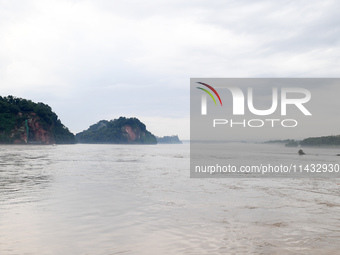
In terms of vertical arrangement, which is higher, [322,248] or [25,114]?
[25,114]

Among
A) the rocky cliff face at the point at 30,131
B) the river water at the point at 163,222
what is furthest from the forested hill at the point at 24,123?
the river water at the point at 163,222

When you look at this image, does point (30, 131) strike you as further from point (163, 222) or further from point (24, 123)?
point (163, 222)

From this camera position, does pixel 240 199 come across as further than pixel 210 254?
Yes

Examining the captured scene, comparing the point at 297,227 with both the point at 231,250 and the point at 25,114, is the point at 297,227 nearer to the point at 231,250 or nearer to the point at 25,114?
the point at 231,250

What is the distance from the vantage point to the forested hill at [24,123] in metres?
138

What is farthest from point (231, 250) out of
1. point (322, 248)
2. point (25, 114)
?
point (25, 114)

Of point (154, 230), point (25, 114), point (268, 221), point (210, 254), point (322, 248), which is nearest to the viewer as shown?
point (210, 254)

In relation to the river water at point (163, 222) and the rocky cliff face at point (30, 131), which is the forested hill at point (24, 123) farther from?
the river water at point (163, 222)

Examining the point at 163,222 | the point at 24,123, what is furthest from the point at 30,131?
the point at 163,222

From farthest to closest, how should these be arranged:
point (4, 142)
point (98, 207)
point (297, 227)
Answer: point (4, 142), point (98, 207), point (297, 227)

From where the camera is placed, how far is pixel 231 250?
606 cm

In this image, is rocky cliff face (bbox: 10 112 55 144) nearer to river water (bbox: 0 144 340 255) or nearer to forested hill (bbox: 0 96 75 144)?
forested hill (bbox: 0 96 75 144)

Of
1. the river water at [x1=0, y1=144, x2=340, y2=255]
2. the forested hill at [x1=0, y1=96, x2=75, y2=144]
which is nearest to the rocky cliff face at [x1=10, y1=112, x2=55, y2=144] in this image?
the forested hill at [x1=0, y1=96, x2=75, y2=144]

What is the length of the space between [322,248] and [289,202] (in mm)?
5790
